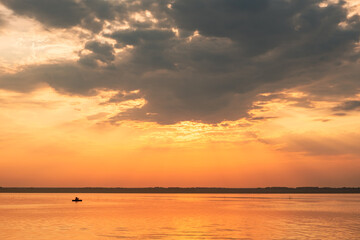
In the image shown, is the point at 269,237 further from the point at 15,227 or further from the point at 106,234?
the point at 15,227

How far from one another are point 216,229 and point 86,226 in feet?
54.5

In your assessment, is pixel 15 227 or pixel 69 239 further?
pixel 15 227

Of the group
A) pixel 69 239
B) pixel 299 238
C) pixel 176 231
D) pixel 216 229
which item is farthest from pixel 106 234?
pixel 299 238

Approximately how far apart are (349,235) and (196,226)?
60.8 feet

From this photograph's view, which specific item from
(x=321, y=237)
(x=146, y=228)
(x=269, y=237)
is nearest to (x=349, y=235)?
(x=321, y=237)

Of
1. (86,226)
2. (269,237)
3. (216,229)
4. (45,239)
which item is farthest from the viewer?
(86,226)

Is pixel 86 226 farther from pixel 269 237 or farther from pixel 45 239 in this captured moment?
pixel 269 237

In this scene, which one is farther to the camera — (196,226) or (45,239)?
(196,226)

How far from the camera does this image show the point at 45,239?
135ft

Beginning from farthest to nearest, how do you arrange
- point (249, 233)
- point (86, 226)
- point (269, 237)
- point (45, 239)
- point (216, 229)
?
point (86, 226) → point (216, 229) → point (249, 233) → point (269, 237) → point (45, 239)

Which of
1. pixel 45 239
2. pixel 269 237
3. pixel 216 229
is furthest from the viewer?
pixel 216 229

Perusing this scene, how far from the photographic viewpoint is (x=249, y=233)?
156ft

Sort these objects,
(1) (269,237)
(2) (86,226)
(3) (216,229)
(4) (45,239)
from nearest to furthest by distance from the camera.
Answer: (4) (45,239)
(1) (269,237)
(3) (216,229)
(2) (86,226)

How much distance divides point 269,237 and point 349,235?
874 cm
